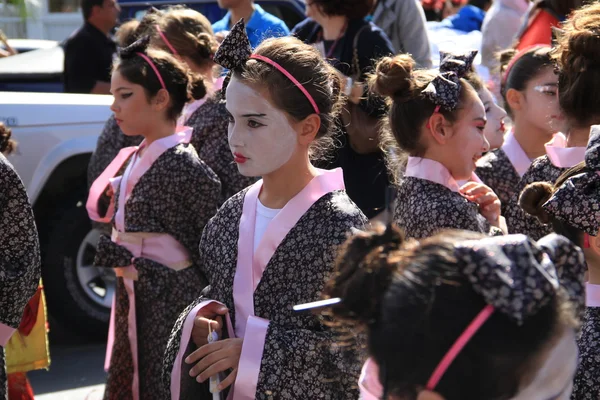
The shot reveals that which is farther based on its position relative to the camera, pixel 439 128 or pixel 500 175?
pixel 500 175

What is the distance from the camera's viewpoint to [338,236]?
2.78 metres

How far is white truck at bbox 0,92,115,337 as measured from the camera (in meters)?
6.14

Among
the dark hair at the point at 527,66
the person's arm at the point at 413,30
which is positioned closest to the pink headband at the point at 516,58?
the dark hair at the point at 527,66

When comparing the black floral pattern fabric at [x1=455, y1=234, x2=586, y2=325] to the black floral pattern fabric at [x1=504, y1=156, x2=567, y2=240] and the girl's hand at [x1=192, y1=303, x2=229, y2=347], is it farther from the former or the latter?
the black floral pattern fabric at [x1=504, y1=156, x2=567, y2=240]

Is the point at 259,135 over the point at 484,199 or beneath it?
over

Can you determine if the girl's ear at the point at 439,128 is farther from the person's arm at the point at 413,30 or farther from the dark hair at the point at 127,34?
the dark hair at the point at 127,34

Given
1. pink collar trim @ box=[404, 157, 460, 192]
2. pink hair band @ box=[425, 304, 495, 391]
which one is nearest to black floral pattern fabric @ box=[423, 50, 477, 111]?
pink collar trim @ box=[404, 157, 460, 192]

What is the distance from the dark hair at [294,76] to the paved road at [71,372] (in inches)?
121

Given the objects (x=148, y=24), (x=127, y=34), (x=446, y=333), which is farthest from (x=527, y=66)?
(x=446, y=333)

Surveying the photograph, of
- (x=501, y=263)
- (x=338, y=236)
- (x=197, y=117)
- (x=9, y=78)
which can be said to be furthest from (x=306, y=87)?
(x=9, y=78)

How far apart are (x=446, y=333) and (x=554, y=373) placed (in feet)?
0.76

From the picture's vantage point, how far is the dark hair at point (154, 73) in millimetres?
4332

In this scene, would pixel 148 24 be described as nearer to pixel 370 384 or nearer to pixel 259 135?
pixel 259 135

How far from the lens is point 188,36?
196 inches
